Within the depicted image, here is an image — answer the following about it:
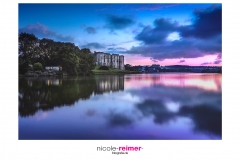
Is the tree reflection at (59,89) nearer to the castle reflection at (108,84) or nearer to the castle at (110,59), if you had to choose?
the castle reflection at (108,84)

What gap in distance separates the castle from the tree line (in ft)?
0.60

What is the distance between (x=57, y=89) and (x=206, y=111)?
424 centimetres

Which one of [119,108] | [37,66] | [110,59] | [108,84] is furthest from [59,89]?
[119,108]

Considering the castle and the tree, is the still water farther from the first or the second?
the castle

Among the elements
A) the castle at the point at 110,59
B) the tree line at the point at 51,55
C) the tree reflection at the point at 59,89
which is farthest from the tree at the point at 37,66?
the castle at the point at 110,59

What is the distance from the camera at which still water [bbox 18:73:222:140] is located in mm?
4148

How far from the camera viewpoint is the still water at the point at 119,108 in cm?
415

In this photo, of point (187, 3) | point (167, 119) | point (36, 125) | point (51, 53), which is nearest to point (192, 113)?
point (167, 119)

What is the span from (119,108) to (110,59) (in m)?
1.16

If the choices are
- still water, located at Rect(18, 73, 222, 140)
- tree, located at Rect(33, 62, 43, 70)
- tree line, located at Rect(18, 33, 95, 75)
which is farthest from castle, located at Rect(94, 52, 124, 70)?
tree, located at Rect(33, 62, 43, 70)

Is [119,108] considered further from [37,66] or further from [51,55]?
[37,66]

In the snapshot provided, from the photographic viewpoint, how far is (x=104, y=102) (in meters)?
5.32

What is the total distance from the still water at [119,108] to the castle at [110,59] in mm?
517

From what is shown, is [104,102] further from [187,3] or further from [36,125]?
[187,3]
